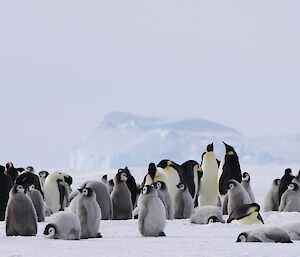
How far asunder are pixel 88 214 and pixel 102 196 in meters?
2.38

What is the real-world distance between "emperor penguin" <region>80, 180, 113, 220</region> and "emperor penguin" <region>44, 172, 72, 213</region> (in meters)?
2.88

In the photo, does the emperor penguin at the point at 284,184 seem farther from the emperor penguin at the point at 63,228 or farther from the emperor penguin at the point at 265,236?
the emperor penguin at the point at 63,228

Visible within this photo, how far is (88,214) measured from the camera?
840 cm

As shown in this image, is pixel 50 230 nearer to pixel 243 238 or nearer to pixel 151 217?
pixel 151 217

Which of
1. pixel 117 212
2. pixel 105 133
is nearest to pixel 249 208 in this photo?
pixel 117 212

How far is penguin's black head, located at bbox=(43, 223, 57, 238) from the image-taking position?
25.8ft

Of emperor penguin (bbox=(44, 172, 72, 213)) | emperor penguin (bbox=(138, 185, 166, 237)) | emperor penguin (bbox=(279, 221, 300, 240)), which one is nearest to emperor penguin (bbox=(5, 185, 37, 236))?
emperor penguin (bbox=(138, 185, 166, 237))

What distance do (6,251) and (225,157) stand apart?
26.0 feet

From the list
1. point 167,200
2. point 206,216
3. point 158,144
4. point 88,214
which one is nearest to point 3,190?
point 167,200

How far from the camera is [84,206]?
8.48 meters

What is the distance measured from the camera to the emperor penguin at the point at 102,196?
35.2 feet

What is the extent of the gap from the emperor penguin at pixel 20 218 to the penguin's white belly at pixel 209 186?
642 centimetres

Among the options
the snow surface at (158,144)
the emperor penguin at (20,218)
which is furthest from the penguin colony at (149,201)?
the snow surface at (158,144)

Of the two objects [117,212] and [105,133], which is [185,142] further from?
[117,212]
